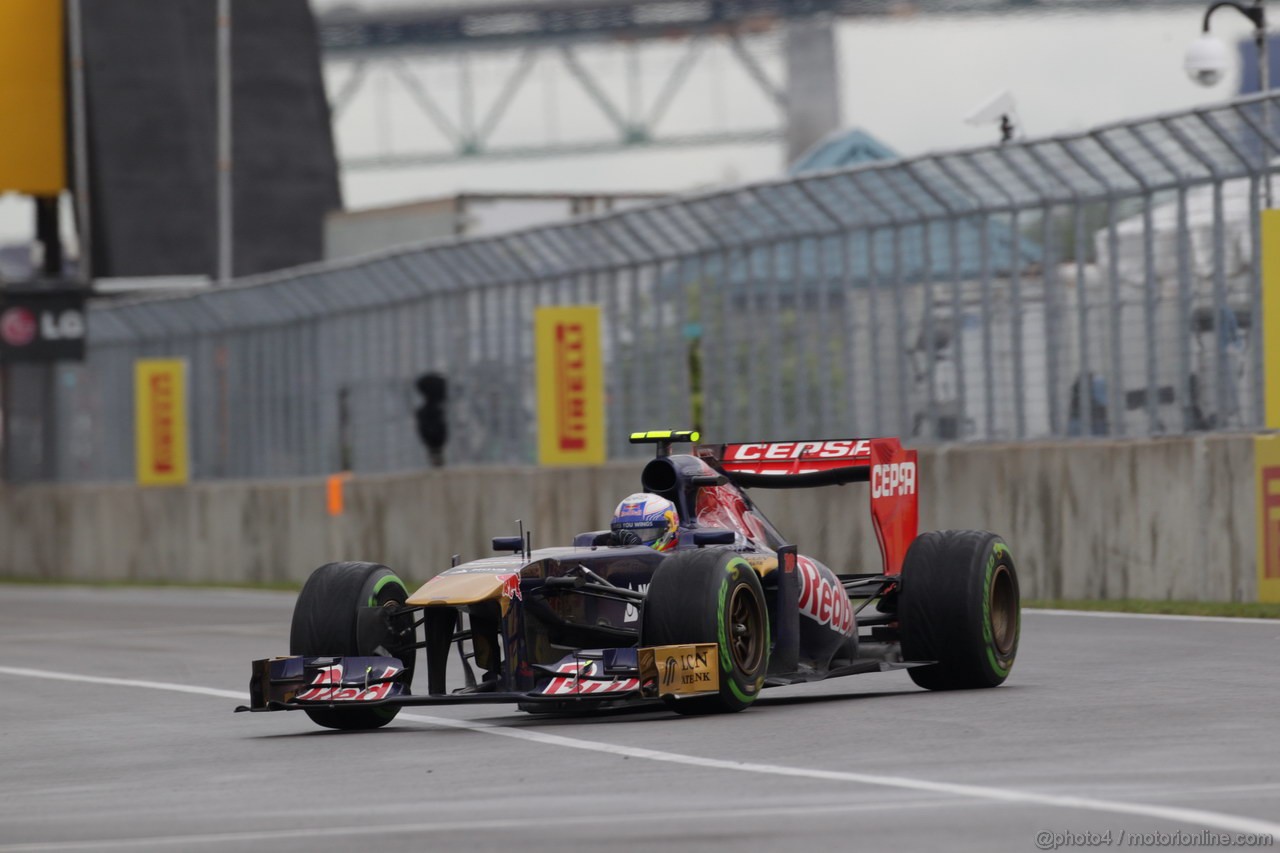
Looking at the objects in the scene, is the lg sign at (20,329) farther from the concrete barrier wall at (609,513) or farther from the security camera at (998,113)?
the security camera at (998,113)

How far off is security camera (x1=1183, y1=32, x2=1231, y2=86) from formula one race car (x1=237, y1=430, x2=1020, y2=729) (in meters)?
9.47

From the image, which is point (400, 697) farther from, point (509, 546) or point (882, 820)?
point (882, 820)

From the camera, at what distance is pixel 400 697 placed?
12.3 meters

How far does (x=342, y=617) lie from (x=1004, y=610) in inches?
137

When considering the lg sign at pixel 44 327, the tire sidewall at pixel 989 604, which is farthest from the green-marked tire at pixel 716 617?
the lg sign at pixel 44 327

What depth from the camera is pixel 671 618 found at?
11.8 m

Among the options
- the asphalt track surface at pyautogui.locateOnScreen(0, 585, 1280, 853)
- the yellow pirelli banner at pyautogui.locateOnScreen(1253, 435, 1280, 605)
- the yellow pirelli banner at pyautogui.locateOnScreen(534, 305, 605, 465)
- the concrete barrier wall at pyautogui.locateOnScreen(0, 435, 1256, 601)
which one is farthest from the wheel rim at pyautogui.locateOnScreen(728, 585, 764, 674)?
the yellow pirelli banner at pyautogui.locateOnScreen(534, 305, 605, 465)

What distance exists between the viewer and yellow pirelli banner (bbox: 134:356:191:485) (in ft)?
119

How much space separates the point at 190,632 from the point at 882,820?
14744 millimetres

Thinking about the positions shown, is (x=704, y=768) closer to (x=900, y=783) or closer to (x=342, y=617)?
(x=900, y=783)

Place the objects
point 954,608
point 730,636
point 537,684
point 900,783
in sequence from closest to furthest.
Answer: point 900,783, point 730,636, point 537,684, point 954,608

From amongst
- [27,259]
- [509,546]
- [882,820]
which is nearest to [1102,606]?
[509,546]

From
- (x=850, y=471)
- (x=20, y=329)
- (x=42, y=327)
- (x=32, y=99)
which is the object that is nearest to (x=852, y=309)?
(x=850, y=471)

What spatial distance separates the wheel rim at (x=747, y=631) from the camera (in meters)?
12.1
